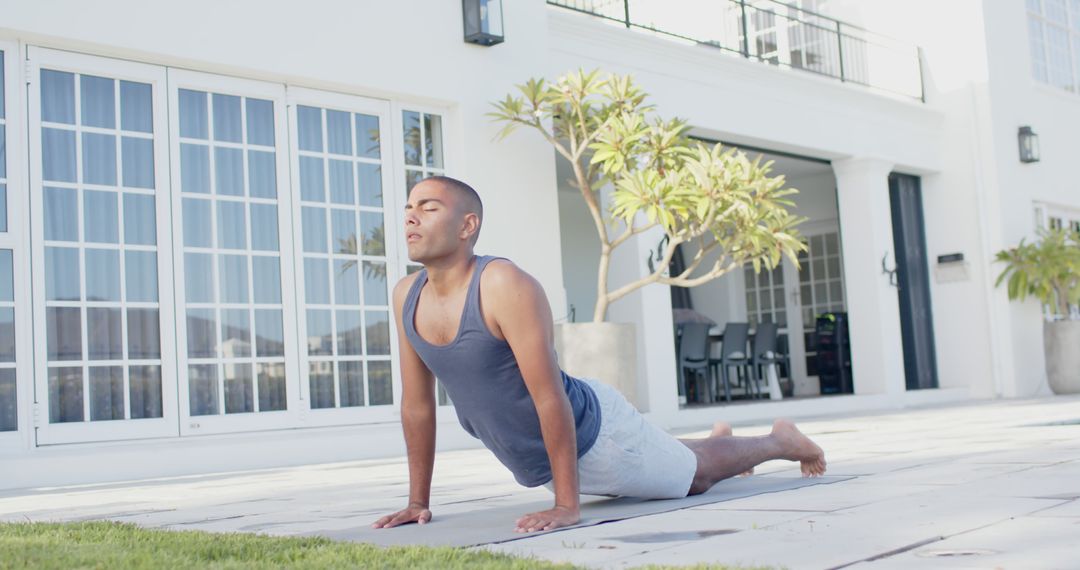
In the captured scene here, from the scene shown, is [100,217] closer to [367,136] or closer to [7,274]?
[7,274]

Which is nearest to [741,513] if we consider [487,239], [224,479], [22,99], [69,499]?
[69,499]

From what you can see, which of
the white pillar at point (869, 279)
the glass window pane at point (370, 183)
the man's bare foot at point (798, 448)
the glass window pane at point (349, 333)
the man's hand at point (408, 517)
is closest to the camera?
the man's hand at point (408, 517)

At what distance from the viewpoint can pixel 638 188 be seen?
6.68 m

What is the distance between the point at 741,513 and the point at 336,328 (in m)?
4.08

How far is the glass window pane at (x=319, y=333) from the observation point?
621 centimetres

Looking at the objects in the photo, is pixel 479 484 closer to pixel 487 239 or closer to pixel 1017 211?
pixel 487 239

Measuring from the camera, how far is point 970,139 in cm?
1139

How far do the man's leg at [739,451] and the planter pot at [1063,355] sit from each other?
28.7 ft

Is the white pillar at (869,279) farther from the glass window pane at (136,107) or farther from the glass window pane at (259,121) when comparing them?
the glass window pane at (136,107)

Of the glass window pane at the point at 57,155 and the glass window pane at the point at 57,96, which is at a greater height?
the glass window pane at the point at 57,96

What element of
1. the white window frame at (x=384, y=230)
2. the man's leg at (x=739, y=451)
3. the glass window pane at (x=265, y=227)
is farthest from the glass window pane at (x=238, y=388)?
the man's leg at (x=739, y=451)

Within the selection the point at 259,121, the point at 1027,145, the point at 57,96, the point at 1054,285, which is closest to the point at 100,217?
the point at 57,96

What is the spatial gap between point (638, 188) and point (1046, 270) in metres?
6.00

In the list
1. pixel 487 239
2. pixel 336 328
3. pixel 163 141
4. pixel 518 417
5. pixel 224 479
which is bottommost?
pixel 224 479
